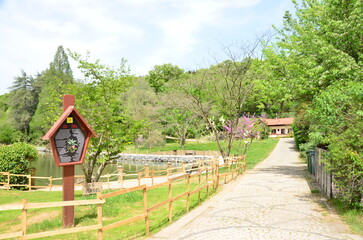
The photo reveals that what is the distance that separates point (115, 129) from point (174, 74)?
197 feet

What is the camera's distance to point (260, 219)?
26.2 feet

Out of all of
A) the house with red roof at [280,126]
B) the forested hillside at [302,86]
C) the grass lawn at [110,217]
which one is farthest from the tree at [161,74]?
the grass lawn at [110,217]

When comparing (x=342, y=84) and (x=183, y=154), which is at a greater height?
(x=342, y=84)

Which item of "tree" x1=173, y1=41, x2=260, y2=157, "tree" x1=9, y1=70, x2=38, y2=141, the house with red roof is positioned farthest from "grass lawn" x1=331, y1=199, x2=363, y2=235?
"tree" x1=9, y1=70, x2=38, y2=141

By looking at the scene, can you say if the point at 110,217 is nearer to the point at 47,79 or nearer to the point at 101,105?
the point at 101,105

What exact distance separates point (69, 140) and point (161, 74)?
6718cm

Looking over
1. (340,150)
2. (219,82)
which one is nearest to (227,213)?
(340,150)

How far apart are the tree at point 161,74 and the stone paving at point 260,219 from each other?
62.7 meters

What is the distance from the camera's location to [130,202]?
11086 mm

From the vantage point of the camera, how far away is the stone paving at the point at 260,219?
668 centimetres

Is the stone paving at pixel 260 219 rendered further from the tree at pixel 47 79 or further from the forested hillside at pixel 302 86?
the tree at pixel 47 79

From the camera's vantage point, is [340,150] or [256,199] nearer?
[340,150]

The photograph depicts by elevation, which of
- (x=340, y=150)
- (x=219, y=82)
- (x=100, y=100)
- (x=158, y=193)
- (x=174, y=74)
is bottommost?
(x=158, y=193)

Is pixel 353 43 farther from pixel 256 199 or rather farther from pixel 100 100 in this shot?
pixel 100 100
